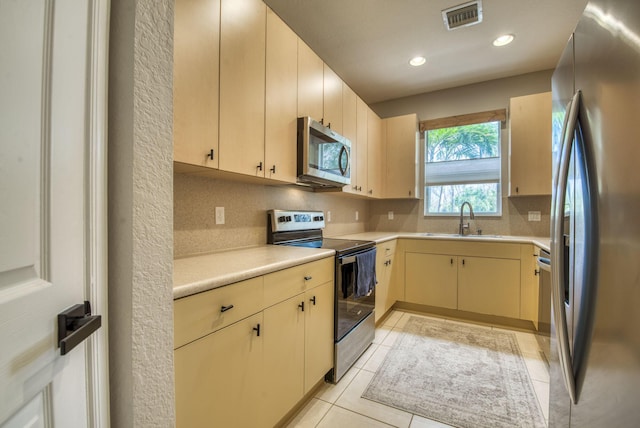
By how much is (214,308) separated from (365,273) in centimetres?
138

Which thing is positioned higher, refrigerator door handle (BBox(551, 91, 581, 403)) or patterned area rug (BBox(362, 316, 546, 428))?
refrigerator door handle (BBox(551, 91, 581, 403))

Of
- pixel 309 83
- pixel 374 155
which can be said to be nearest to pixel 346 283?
pixel 309 83

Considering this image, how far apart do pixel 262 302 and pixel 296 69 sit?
160cm

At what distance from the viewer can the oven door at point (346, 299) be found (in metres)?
1.84

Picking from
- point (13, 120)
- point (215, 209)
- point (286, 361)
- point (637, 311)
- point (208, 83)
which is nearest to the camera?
point (13, 120)

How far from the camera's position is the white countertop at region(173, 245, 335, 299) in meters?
0.95

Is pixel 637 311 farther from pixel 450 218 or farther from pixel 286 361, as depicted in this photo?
pixel 450 218

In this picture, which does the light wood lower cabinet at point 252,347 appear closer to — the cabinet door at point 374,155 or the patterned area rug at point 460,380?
the patterned area rug at point 460,380

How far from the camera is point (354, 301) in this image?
2.09m

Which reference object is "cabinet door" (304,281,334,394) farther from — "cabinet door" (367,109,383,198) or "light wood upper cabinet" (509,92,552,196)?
"light wood upper cabinet" (509,92,552,196)

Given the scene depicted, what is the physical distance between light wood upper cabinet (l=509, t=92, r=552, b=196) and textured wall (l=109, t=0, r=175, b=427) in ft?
11.1

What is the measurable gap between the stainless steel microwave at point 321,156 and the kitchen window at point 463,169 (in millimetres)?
1679

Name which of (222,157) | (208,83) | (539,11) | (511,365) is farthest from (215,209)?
(539,11)

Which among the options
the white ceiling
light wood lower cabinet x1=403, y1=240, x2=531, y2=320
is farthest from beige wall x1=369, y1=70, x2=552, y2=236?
light wood lower cabinet x1=403, y1=240, x2=531, y2=320
